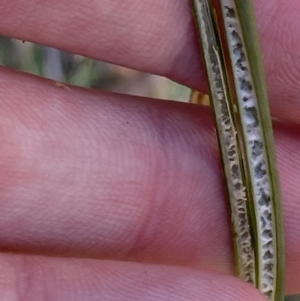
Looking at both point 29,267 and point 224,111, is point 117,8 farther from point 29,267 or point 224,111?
point 29,267

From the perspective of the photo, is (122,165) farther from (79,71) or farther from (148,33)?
(79,71)

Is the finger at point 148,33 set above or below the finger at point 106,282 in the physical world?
above

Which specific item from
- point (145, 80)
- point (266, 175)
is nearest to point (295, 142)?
point (266, 175)

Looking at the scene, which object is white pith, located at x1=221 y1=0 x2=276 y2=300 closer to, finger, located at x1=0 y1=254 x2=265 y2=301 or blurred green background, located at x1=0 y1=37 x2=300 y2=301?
finger, located at x1=0 y1=254 x2=265 y2=301

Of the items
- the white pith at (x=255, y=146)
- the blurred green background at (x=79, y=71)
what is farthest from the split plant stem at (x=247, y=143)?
the blurred green background at (x=79, y=71)

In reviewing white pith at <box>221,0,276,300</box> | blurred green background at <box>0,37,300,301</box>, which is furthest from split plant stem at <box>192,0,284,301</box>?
blurred green background at <box>0,37,300,301</box>

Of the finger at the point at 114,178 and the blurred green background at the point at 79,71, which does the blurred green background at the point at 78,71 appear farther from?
the finger at the point at 114,178

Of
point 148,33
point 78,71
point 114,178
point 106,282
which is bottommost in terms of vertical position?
point 106,282

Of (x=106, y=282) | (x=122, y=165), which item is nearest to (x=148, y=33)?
(x=122, y=165)
